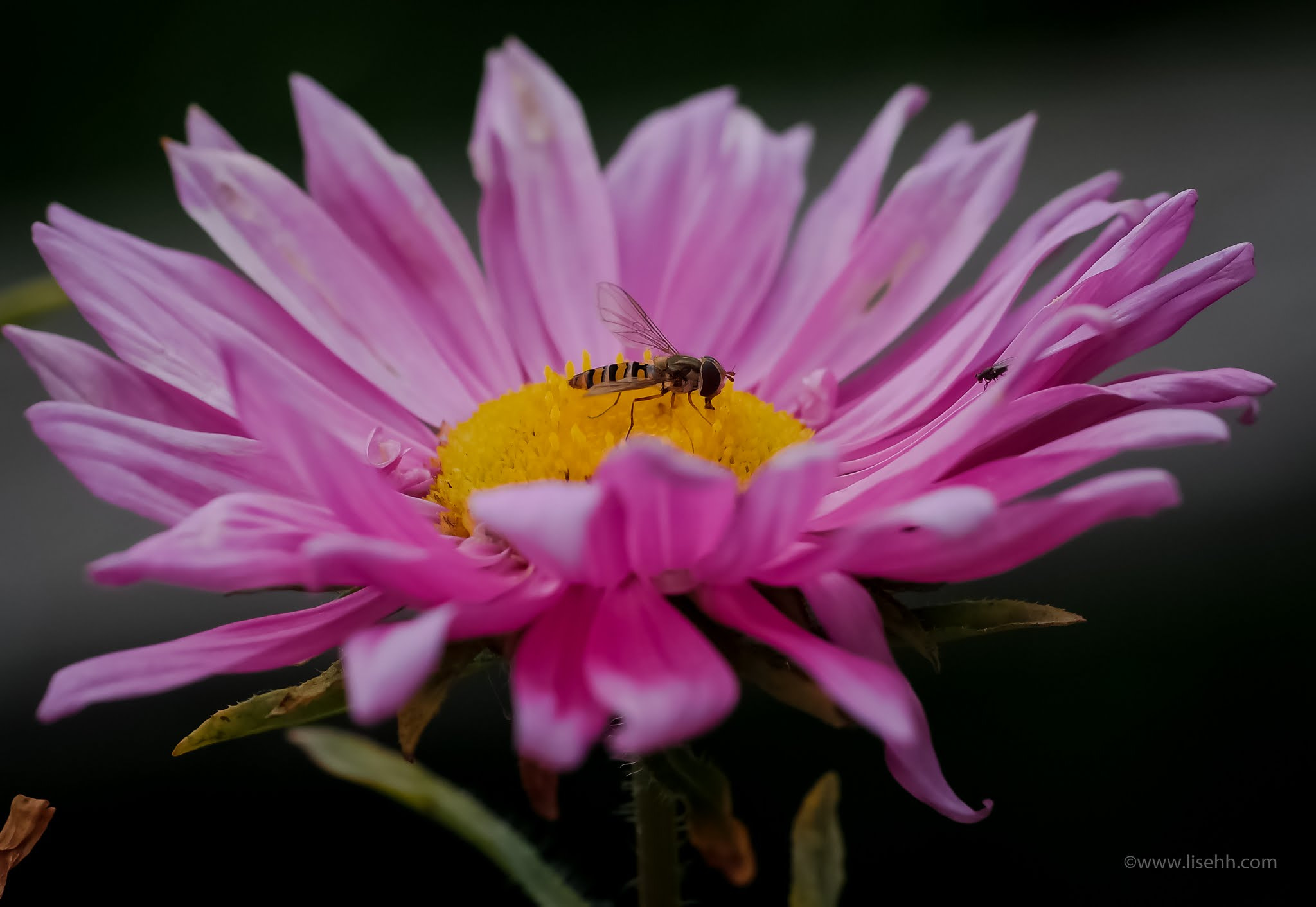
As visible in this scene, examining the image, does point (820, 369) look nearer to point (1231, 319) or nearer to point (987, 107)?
point (1231, 319)

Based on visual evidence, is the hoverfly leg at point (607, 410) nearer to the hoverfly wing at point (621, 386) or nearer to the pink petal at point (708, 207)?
the hoverfly wing at point (621, 386)

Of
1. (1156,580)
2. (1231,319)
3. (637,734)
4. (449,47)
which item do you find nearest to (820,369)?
(637,734)

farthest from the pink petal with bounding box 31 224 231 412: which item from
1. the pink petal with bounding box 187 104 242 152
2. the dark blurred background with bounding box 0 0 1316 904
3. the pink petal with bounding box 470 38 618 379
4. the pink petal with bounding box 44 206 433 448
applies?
the dark blurred background with bounding box 0 0 1316 904

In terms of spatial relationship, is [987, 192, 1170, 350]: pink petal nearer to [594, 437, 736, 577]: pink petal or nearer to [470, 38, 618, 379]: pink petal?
[594, 437, 736, 577]: pink petal

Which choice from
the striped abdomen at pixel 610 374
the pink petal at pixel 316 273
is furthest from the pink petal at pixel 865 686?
the pink petal at pixel 316 273

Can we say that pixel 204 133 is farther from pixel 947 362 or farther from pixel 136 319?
pixel 947 362

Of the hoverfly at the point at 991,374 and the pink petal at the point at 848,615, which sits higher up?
the hoverfly at the point at 991,374

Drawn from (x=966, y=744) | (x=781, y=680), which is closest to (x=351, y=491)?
(x=781, y=680)
